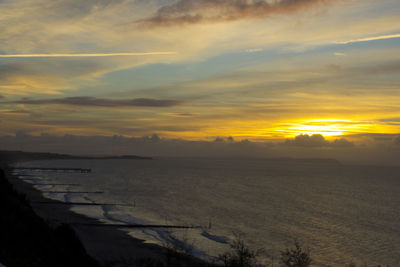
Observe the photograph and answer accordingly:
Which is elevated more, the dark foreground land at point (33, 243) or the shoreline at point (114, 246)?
the dark foreground land at point (33, 243)

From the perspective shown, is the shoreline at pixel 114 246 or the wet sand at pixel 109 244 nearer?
the shoreline at pixel 114 246

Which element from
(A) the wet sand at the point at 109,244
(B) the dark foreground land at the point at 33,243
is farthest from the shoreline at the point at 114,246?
(B) the dark foreground land at the point at 33,243

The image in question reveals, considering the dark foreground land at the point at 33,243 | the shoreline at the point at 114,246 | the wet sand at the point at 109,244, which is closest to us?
the dark foreground land at the point at 33,243

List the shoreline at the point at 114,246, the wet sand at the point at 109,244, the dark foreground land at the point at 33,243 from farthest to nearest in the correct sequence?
1. the wet sand at the point at 109,244
2. the shoreline at the point at 114,246
3. the dark foreground land at the point at 33,243

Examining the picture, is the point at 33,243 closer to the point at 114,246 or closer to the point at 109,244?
the point at 114,246

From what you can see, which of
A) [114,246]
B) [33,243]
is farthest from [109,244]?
[33,243]

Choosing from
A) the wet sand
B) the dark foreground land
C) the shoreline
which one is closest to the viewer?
the dark foreground land

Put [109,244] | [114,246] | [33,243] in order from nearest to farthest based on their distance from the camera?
[33,243] < [114,246] < [109,244]

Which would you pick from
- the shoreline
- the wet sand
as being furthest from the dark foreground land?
the wet sand

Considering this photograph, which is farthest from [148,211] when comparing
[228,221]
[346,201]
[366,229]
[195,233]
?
[346,201]

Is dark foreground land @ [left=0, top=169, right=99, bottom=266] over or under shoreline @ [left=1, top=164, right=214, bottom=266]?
over

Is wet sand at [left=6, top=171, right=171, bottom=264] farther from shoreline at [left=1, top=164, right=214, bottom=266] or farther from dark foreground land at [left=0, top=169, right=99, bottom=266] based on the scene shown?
dark foreground land at [left=0, top=169, right=99, bottom=266]

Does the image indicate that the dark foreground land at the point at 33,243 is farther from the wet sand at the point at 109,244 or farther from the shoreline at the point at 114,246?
the wet sand at the point at 109,244

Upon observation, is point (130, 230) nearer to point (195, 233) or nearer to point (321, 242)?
point (195, 233)
